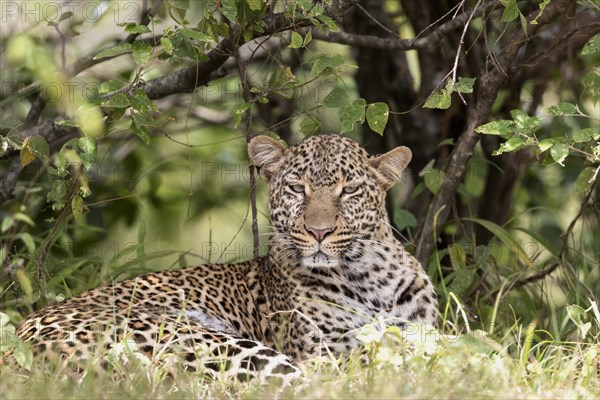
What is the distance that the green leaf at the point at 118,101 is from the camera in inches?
270

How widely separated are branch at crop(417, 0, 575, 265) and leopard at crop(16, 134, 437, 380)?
1078 mm

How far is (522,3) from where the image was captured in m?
9.04

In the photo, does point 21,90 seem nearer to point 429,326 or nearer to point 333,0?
point 333,0

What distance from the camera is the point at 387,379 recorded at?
532cm

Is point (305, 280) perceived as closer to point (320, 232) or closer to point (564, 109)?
point (320, 232)

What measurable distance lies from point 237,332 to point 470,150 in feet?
7.76

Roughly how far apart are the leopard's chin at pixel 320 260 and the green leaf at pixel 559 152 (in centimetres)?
144

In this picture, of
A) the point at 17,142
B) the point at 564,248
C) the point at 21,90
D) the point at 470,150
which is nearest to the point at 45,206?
the point at 21,90

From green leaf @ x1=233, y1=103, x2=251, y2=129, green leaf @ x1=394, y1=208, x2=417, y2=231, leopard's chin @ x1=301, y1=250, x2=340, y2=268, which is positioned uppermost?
green leaf @ x1=233, y1=103, x2=251, y2=129

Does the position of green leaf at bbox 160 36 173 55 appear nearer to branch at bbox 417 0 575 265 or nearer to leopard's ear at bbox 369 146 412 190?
leopard's ear at bbox 369 146 412 190

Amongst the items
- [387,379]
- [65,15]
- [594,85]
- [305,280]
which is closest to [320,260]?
[305,280]

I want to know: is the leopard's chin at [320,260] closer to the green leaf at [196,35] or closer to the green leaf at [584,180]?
the green leaf at [196,35]

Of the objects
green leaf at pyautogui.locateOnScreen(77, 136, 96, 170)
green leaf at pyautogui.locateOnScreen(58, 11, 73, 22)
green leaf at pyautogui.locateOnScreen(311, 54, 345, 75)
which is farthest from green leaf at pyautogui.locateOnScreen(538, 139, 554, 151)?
green leaf at pyautogui.locateOnScreen(58, 11, 73, 22)

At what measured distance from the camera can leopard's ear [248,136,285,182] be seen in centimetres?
742
